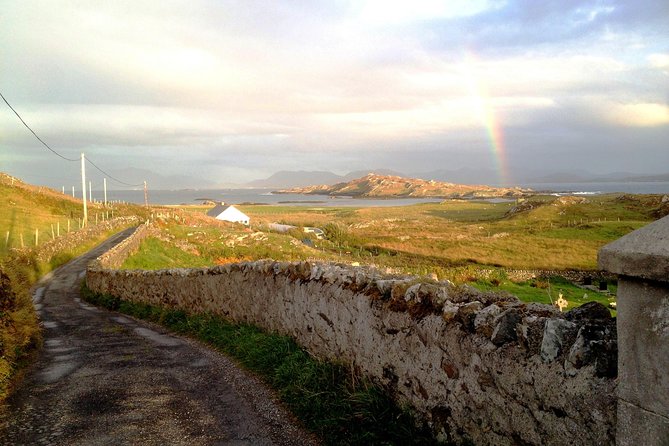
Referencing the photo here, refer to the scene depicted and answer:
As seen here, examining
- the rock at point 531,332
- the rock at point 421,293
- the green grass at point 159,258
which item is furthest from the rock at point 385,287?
the green grass at point 159,258

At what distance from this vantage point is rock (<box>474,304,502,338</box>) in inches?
164

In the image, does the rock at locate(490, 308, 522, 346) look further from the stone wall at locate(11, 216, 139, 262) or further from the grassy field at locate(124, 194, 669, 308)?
the stone wall at locate(11, 216, 139, 262)

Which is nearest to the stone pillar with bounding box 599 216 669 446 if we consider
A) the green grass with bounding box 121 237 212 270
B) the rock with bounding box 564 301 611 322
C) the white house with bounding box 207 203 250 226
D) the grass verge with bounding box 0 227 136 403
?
the rock with bounding box 564 301 611 322

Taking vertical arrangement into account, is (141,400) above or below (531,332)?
below

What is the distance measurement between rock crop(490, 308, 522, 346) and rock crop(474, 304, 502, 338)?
11 cm

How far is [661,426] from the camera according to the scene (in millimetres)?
2762

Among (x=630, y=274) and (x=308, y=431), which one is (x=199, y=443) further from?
(x=630, y=274)

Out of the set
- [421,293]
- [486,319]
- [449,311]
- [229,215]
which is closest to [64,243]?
[421,293]

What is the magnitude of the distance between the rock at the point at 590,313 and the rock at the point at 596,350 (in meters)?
0.14

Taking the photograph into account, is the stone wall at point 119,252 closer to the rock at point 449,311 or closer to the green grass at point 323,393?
the green grass at point 323,393

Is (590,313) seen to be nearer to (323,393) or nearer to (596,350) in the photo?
(596,350)

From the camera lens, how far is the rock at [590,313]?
3566mm

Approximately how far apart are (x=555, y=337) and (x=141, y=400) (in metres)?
5.83

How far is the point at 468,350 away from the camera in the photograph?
4.37 metres
